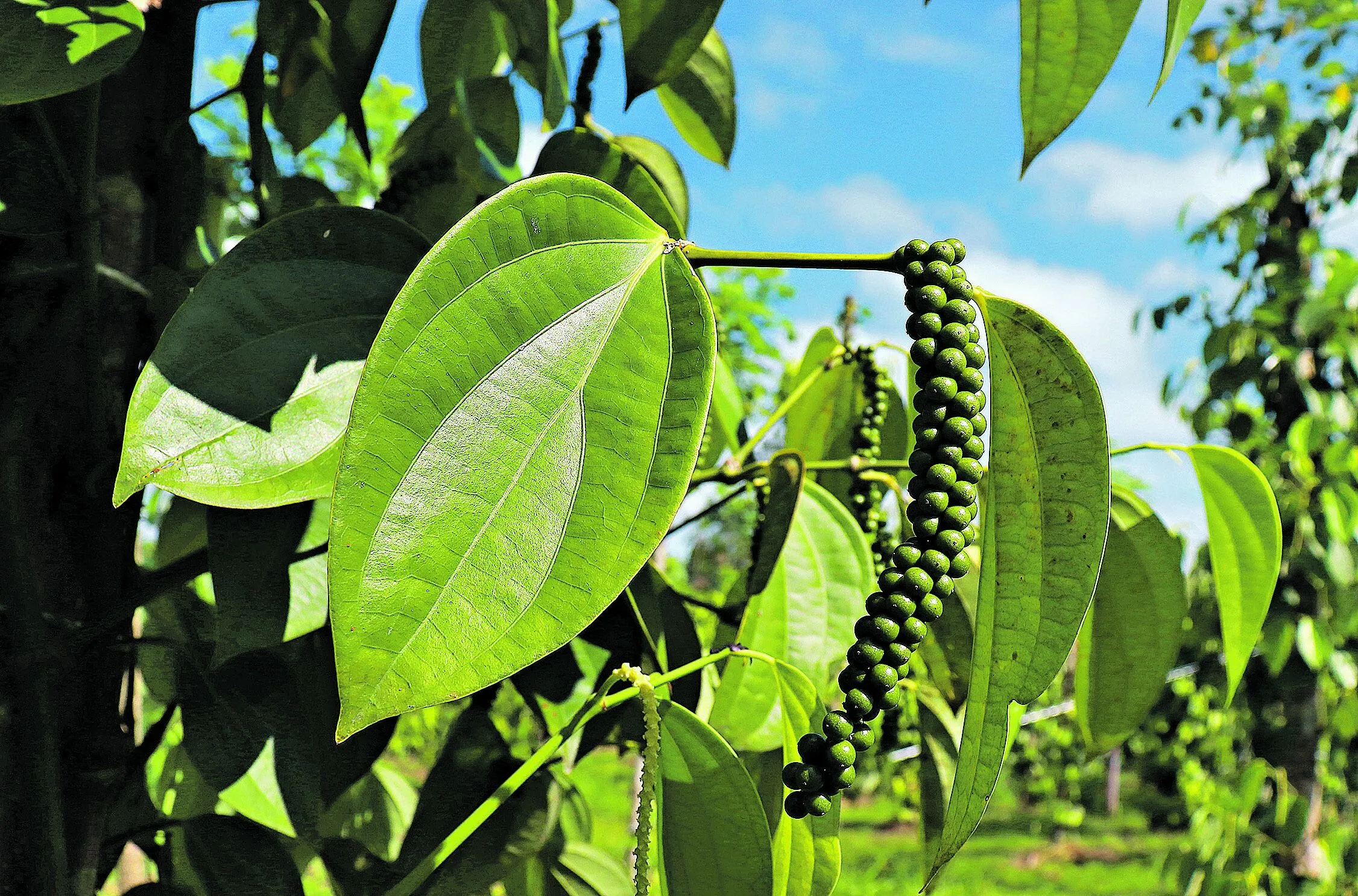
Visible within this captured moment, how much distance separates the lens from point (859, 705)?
27cm

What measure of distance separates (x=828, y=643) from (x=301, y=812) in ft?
0.75

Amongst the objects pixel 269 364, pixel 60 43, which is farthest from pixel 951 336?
pixel 60 43

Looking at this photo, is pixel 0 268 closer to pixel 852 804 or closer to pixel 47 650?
pixel 47 650

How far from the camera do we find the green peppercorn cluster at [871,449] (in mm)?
535

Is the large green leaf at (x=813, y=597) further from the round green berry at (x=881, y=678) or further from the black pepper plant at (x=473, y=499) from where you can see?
the round green berry at (x=881, y=678)

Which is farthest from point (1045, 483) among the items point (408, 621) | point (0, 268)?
point (0, 268)

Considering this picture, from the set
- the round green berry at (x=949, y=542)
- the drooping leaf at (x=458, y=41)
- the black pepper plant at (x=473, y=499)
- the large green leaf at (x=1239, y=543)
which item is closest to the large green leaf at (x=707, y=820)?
the black pepper plant at (x=473, y=499)

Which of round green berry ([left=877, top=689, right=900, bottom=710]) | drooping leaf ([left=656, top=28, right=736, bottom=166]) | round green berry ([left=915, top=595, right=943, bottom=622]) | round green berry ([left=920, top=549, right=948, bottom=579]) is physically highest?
drooping leaf ([left=656, top=28, right=736, bottom=166])

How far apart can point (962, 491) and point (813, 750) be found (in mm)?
83

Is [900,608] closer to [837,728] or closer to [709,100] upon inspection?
[837,728]

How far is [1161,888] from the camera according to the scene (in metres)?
3.95

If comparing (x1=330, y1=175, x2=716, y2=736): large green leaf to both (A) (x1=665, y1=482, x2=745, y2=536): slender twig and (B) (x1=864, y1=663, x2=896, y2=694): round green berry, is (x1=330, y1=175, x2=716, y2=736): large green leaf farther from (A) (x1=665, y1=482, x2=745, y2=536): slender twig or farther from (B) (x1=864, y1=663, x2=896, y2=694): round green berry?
(A) (x1=665, y1=482, x2=745, y2=536): slender twig

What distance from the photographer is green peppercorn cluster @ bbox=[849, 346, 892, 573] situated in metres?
0.53

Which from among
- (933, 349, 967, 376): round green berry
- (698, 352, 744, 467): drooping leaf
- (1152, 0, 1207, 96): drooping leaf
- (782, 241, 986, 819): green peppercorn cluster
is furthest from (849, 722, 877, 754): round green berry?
(698, 352, 744, 467): drooping leaf
